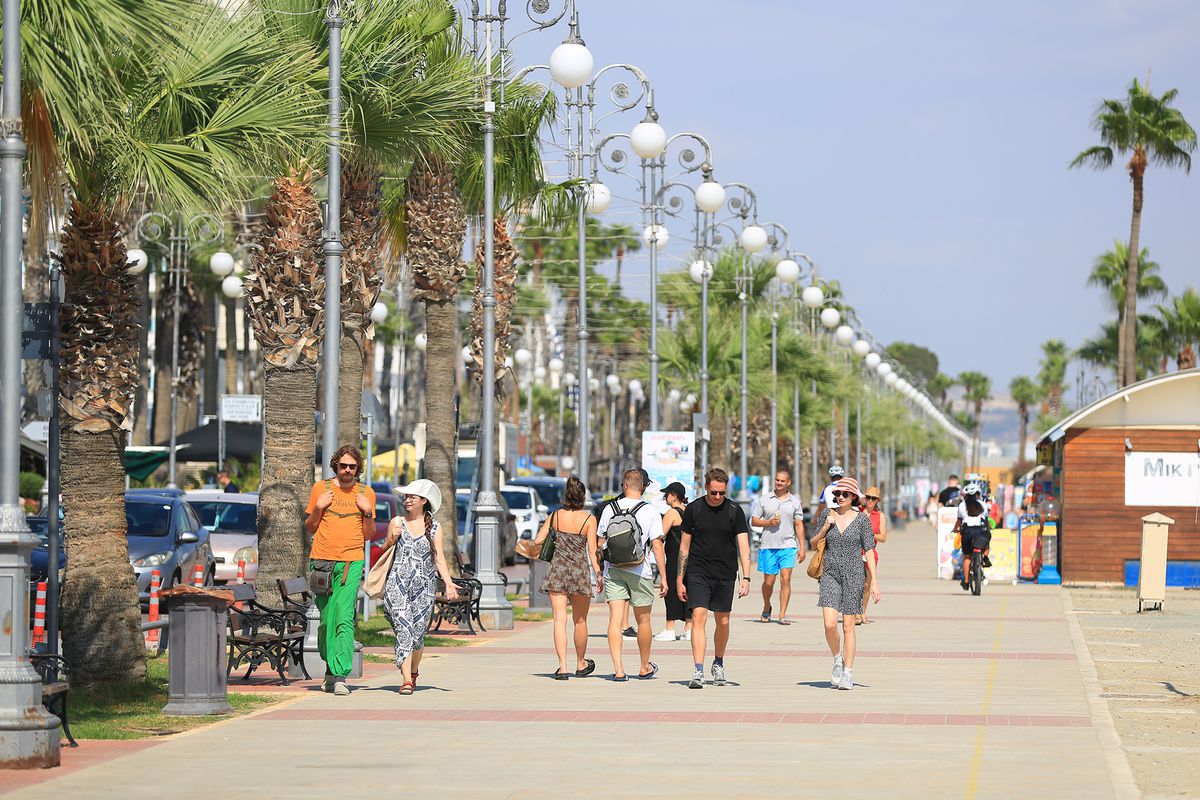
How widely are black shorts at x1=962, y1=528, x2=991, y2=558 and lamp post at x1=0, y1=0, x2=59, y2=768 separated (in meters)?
22.0

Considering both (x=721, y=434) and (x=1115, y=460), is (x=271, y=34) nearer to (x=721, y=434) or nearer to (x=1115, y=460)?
(x=1115, y=460)

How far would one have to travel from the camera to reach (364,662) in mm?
17844

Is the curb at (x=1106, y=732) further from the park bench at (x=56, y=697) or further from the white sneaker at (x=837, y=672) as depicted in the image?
the park bench at (x=56, y=697)

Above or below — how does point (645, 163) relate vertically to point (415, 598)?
above

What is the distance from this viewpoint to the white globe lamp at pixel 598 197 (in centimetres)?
2712

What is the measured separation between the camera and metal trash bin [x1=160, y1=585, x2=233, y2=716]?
508 inches

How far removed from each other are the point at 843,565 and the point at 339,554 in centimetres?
402

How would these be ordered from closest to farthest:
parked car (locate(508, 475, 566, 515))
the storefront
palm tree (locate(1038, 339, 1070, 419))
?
the storefront < parked car (locate(508, 475, 566, 515)) < palm tree (locate(1038, 339, 1070, 419))

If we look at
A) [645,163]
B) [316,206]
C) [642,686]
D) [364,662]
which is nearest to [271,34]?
[316,206]

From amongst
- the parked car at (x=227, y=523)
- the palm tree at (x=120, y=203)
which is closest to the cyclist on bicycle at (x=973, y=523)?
the parked car at (x=227, y=523)

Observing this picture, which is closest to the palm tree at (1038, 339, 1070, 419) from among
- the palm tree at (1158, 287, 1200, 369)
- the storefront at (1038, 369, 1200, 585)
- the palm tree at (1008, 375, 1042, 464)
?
the palm tree at (1008, 375, 1042, 464)

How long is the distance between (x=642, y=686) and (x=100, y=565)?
4360 millimetres

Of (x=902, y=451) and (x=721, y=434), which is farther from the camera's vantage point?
(x=902, y=451)

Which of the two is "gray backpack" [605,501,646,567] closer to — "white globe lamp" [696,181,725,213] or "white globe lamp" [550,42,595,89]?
"white globe lamp" [550,42,595,89]
